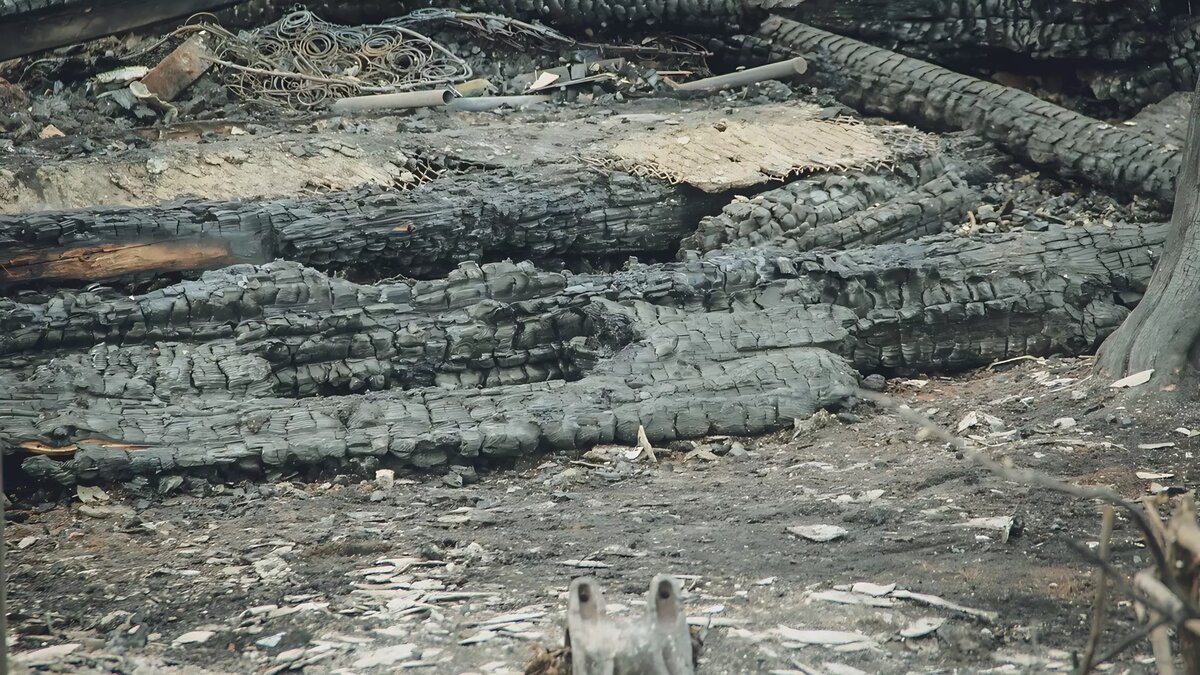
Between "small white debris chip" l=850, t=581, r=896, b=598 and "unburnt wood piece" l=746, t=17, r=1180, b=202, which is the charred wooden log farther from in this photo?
"small white debris chip" l=850, t=581, r=896, b=598

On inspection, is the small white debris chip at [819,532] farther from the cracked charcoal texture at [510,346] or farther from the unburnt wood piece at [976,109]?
the unburnt wood piece at [976,109]

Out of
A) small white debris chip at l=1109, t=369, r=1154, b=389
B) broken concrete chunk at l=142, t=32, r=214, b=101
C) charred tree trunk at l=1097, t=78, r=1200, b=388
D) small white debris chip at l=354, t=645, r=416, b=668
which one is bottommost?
small white debris chip at l=354, t=645, r=416, b=668

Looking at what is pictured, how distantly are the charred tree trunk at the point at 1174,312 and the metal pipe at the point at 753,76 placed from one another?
380 cm

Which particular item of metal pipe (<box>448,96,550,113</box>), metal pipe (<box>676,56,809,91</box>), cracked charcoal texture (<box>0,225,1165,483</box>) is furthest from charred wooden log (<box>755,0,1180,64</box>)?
cracked charcoal texture (<box>0,225,1165,483</box>)

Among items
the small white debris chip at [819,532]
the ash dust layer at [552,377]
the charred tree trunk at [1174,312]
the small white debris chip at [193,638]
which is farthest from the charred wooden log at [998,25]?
the small white debris chip at [193,638]

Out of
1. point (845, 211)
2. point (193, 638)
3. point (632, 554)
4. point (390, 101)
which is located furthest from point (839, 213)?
point (193, 638)

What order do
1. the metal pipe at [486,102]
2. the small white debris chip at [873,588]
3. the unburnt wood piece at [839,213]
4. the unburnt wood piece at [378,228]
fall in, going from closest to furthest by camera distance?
the small white debris chip at [873,588], the unburnt wood piece at [378,228], the unburnt wood piece at [839,213], the metal pipe at [486,102]

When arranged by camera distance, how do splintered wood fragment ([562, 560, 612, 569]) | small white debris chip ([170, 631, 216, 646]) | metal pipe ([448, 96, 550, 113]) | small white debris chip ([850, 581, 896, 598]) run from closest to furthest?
small white debris chip ([170, 631, 216, 646]) < small white debris chip ([850, 581, 896, 598]) < splintered wood fragment ([562, 560, 612, 569]) < metal pipe ([448, 96, 550, 113])

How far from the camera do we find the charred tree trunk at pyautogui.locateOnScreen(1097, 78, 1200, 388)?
4539 millimetres

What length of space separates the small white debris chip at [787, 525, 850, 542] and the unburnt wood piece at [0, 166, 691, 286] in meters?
2.93

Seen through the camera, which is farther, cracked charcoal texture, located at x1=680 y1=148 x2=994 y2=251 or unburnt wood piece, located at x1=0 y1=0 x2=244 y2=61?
unburnt wood piece, located at x1=0 y1=0 x2=244 y2=61

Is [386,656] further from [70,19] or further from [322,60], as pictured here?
[70,19]

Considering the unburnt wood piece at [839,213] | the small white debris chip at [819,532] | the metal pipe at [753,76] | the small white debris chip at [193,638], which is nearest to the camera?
the small white debris chip at [193,638]

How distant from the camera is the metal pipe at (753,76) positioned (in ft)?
27.1
